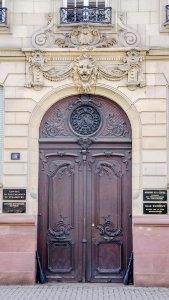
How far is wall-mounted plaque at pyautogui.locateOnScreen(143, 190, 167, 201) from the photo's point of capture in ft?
39.2

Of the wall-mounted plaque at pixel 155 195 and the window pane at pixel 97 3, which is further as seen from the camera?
the window pane at pixel 97 3

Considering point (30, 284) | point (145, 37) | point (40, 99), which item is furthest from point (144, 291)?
point (145, 37)

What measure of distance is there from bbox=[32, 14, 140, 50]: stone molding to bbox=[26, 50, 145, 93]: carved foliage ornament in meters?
0.27

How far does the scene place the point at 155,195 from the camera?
11953 millimetres

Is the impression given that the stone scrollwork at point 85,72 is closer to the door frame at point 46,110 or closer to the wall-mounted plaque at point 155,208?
the door frame at point 46,110

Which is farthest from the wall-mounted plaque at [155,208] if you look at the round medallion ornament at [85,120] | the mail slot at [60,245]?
the round medallion ornament at [85,120]

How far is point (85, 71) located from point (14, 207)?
327cm

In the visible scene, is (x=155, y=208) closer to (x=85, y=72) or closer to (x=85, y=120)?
(x=85, y=120)

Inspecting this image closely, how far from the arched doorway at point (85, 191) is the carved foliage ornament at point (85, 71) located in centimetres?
50

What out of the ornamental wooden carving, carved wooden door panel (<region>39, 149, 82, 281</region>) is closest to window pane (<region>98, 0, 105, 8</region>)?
the ornamental wooden carving

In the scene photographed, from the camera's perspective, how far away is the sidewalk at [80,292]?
10711 millimetres

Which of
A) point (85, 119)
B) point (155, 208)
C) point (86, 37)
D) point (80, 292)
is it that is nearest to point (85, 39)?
point (86, 37)

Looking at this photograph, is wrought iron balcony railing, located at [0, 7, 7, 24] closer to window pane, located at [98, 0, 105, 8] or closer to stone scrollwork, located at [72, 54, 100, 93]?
stone scrollwork, located at [72, 54, 100, 93]

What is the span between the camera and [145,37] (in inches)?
485
